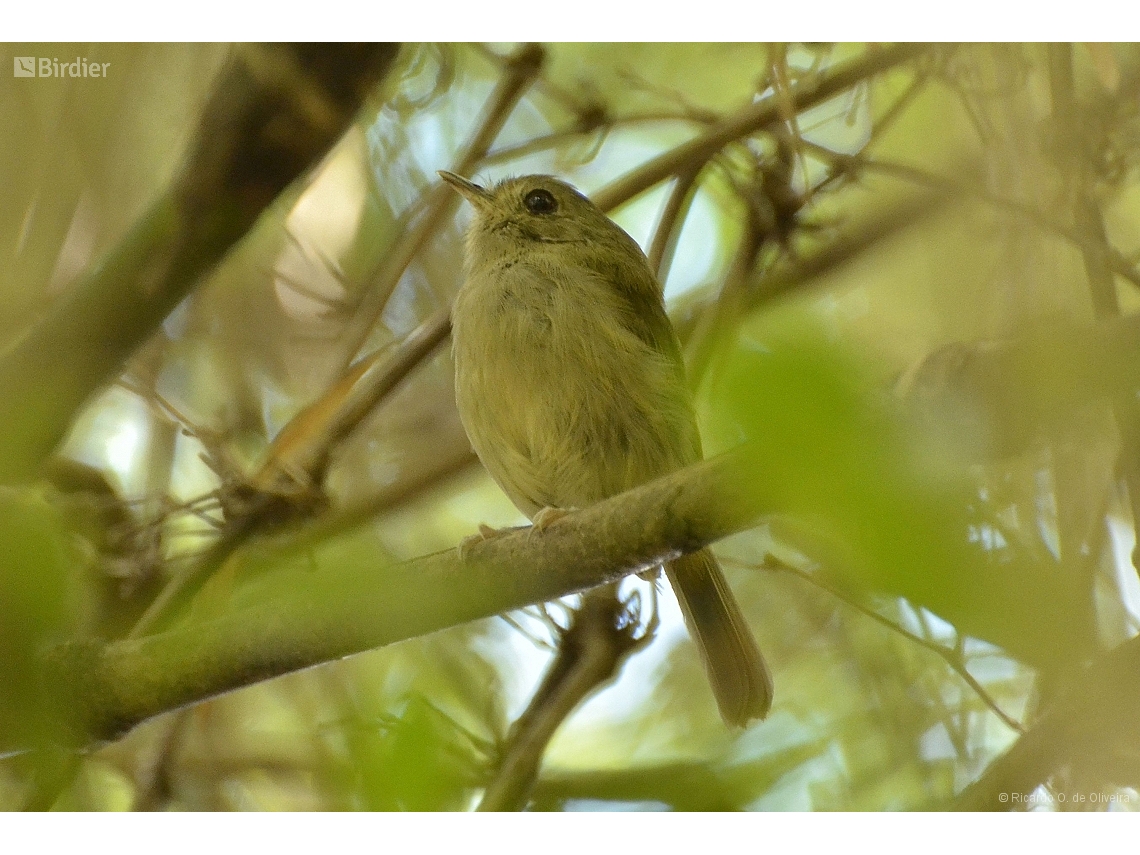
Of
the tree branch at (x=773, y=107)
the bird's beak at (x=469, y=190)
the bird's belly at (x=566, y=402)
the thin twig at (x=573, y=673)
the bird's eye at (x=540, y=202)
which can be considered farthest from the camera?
the bird's eye at (x=540, y=202)

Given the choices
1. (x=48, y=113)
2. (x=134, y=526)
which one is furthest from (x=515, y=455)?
(x=48, y=113)

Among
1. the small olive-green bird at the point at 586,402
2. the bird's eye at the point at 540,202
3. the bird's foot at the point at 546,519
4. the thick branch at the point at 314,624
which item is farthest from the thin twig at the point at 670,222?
the thick branch at the point at 314,624

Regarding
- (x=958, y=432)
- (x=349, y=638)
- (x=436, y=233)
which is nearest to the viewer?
(x=958, y=432)

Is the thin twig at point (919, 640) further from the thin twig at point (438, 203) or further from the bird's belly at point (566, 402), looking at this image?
the thin twig at point (438, 203)

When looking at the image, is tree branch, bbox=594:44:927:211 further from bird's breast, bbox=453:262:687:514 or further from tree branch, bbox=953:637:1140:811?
tree branch, bbox=953:637:1140:811

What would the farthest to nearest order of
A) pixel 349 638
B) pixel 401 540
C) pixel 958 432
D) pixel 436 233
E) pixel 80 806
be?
pixel 436 233 < pixel 401 540 < pixel 80 806 < pixel 349 638 < pixel 958 432

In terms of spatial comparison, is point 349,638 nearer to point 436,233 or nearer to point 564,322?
point 564,322
